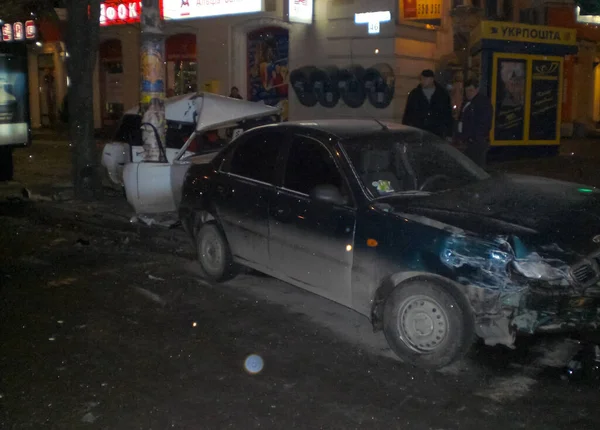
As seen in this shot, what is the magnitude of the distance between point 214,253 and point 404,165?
2286 millimetres

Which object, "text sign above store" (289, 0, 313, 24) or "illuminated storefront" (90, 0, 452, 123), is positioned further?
"text sign above store" (289, 0, 313, 24)

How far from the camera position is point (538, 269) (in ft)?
15.7

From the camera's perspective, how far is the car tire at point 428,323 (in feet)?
16.4

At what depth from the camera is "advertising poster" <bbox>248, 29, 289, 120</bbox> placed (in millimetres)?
19375

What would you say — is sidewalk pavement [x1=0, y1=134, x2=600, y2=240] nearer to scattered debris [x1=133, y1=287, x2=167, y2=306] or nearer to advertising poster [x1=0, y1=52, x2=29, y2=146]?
advertising poster [x1=0, y1=52, x2=29, y2=146]

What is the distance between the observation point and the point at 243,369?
205 inches

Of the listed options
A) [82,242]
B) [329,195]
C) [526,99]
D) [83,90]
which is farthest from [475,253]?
[526,99]

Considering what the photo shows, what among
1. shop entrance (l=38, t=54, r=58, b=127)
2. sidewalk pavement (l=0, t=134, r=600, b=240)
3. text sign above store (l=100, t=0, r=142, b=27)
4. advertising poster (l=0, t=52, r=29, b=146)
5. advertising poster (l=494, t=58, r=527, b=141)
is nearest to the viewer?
sidewalk pavement (l=0, t=134, r=600, b=240)

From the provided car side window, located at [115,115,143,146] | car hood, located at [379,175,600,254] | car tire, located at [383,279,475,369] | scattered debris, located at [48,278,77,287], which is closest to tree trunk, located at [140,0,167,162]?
car side window, located at [115,115,143,146]

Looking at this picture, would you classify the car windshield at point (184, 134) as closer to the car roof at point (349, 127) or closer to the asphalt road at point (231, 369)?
the asphalt road at point (231, 369)

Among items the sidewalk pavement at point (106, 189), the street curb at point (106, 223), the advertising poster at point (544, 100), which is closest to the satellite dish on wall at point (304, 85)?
the sidewalk pavement at point (106, 189)

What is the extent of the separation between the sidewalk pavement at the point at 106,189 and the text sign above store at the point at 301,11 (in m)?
5.73

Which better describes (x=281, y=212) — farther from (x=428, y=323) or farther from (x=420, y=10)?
(x=420, y=10)

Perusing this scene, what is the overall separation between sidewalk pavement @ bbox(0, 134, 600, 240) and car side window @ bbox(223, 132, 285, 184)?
2.76 meters
